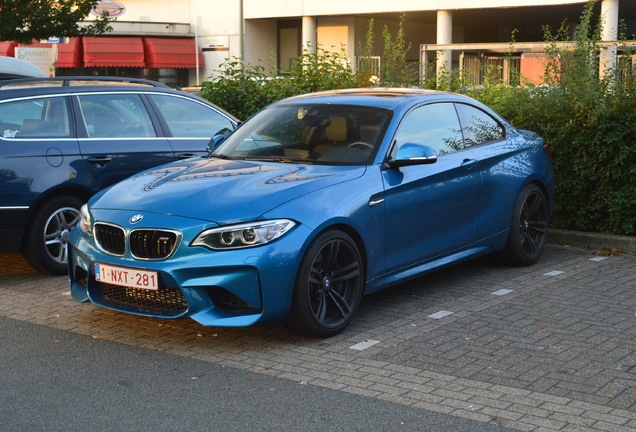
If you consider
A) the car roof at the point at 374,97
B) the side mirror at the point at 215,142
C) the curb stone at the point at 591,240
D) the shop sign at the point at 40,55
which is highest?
the shop sign at the point at 40,55

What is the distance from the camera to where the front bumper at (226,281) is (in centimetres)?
571

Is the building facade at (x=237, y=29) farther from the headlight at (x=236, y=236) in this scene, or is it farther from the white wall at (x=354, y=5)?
the headlight at (x=236, y=236)

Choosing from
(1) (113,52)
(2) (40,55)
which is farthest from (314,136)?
(1) (113,52)

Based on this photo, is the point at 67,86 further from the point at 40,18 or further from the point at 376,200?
the point at 40,18

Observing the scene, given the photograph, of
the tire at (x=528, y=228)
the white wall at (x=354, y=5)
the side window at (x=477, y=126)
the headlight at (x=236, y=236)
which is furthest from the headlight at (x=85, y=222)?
the white wall at (x=354, y=5)

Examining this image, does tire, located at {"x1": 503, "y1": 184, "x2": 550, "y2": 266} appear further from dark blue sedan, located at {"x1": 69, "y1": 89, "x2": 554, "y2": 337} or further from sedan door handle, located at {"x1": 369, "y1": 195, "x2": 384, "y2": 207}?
sedan door handle, located at {"x1": 369, "y1": 195, "x2": 384, "y2": 207}

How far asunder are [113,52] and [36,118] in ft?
138

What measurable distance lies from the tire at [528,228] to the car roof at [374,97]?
116 centimetres

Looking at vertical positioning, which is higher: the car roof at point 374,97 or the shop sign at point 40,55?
the shop sign at point 40,55

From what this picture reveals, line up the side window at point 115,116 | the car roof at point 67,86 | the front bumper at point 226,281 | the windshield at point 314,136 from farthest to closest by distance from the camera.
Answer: the side window at point 115,116, the car roof at point 67,86, the windshield at point 314,136, the front bumper at point 226,281

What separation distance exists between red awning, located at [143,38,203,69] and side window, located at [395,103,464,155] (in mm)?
43176

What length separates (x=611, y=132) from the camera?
9.33 m

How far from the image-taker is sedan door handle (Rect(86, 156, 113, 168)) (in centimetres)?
834

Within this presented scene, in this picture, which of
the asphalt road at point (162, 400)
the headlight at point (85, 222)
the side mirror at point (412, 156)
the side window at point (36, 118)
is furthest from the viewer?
the side window at point (36, 118)
